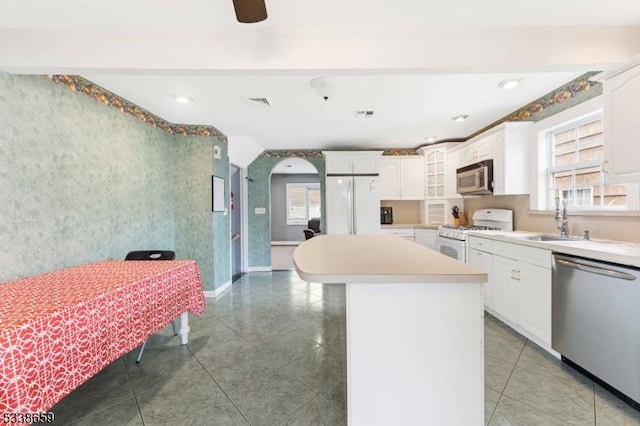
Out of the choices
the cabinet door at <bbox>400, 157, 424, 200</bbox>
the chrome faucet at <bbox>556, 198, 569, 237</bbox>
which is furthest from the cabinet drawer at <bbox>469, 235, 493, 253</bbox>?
the cabinet door at <bbox>400, 157, 424, 200</bbox>

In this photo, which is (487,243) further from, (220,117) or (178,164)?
(178,164)

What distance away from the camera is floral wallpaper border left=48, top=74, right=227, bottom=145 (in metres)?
2.12

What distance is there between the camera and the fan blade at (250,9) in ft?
3.44

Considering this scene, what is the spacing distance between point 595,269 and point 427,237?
2.44m

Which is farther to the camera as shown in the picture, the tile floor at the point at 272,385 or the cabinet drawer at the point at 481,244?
the cabinet drawer at the point at 481,244

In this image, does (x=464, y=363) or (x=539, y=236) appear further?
(x=539, y=236)

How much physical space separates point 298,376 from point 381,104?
267 cm

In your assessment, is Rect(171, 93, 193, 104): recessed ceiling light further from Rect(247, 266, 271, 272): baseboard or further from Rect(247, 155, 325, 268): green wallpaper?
Rect(247, 266, 271, 272): baseboard

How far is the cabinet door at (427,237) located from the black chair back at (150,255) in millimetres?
3514

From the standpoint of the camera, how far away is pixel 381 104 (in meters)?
2.81

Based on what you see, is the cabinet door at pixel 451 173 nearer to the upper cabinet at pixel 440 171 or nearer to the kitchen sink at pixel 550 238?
the upper cabinet at pixel 440 171

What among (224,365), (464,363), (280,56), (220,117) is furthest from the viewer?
(220,117)

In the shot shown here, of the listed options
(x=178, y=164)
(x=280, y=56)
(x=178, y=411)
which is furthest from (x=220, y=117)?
(x=178, y=411)

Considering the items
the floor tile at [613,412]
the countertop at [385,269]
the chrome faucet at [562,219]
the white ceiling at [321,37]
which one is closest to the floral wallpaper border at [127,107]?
the white ceiling at [321,37]
